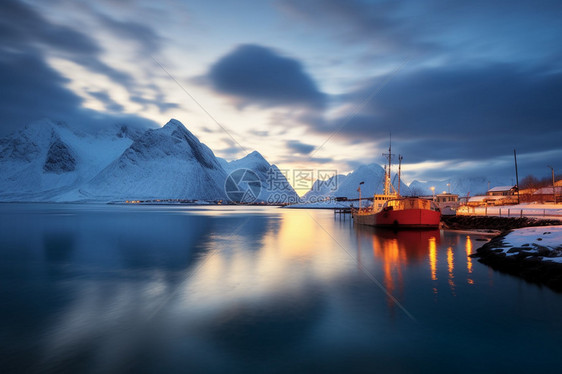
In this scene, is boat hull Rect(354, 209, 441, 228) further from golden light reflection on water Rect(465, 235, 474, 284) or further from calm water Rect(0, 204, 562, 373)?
calm water Rect(0, 204, 562, 373)

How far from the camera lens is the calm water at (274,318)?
315 inches

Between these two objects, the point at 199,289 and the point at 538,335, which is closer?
the point at 538,335

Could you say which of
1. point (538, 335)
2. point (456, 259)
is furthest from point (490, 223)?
point (538, 335)

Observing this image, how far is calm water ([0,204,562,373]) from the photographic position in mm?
7996

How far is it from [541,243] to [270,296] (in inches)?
634

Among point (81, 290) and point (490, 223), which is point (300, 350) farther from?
point (490, 223)

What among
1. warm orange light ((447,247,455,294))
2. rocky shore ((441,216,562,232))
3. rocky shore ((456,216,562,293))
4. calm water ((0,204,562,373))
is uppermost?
rocky shore ((441,216,562,232))

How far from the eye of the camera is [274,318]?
1119 cm

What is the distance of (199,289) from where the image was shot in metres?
14.9

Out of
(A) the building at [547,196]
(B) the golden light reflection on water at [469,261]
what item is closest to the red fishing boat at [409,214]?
(B) the golden light reflection on water at [469,261]

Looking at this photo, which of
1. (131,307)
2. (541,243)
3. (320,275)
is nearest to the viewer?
(131,307)

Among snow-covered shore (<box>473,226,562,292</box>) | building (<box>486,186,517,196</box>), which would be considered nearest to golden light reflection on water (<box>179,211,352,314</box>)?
snow-covered shore (<box>473,226,562,292</box>)

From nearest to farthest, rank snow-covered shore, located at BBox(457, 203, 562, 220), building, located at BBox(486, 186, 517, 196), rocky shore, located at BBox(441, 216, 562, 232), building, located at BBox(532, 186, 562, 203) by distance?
rocky shore, located at BBox(441, 216, 562, 232) → snow-covered shore, located at BBox(457, 203, 562, 220) → building, located at BBox(532, 186, 562, 203) → building, located at BBox(486, 186, 517, 196)

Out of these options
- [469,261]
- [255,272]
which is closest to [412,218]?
[469,261]
